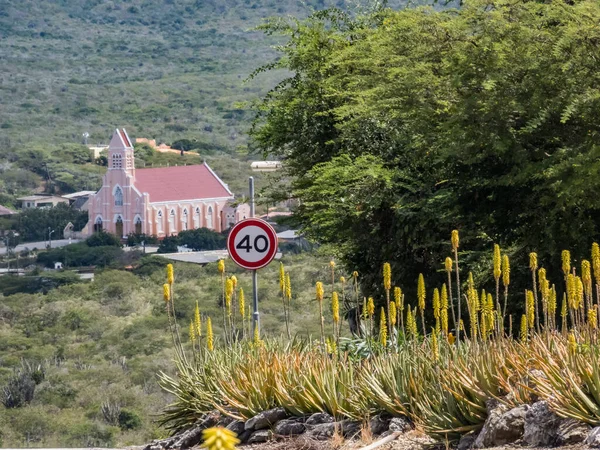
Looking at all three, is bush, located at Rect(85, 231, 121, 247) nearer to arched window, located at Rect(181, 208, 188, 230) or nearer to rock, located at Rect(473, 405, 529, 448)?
arched window, located at Rect(181, 208, 188, 230)

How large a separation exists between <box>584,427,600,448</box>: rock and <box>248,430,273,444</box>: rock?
2312 millimetres

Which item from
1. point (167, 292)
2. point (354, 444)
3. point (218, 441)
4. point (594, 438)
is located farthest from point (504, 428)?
point (218, 441)

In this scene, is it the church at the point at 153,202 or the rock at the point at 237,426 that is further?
the church at the point at 153,202

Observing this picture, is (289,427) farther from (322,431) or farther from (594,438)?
(594,438)

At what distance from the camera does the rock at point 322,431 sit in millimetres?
6340

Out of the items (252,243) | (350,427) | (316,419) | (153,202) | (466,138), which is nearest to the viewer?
(350,427)

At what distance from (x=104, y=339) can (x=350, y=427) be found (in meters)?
54.7

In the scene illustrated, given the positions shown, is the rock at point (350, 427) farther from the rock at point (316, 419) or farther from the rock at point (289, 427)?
the rock at point (289, 427)

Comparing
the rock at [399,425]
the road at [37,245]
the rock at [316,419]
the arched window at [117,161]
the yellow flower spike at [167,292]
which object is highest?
the arched window at [117,161]

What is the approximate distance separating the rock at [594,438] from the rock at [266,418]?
2.35 meters

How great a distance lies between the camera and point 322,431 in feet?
21.0

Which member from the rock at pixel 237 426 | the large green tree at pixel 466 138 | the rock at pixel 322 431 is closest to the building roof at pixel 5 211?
the large green tree at pixel 466 138

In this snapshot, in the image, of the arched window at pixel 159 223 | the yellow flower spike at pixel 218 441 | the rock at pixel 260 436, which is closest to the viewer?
the yellow flower spike at pixel 218 441

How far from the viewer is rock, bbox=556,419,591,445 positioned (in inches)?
197
